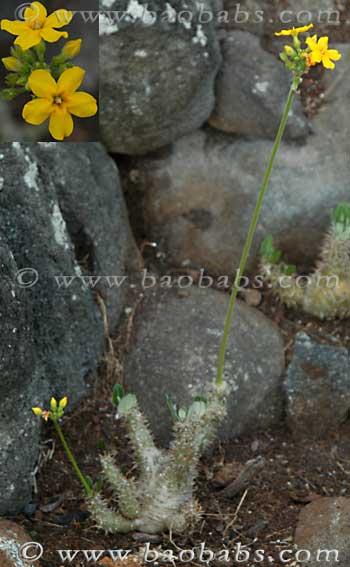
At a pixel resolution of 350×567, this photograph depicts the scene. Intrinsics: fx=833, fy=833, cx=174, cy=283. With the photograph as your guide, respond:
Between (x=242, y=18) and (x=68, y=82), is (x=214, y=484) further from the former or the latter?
(x=242, y=18)

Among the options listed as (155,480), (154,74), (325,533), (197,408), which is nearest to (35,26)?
(154,74)

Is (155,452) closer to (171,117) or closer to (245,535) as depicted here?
(245,535)

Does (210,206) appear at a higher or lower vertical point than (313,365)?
higher

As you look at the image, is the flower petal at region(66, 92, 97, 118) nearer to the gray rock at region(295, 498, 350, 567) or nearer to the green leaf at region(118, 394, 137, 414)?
the green leaf at region(118, 394, 137, 414)

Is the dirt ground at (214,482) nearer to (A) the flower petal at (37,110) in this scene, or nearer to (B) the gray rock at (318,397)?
(B) the gray rock at (318,397)

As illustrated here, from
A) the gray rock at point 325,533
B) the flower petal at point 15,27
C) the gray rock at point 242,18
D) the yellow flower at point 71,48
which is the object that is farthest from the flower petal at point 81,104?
the gray rock at point 325,533

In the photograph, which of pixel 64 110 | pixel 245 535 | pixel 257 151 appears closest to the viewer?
pixel 64 110

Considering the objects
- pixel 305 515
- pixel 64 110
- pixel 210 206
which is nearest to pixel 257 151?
pixel 210 206
